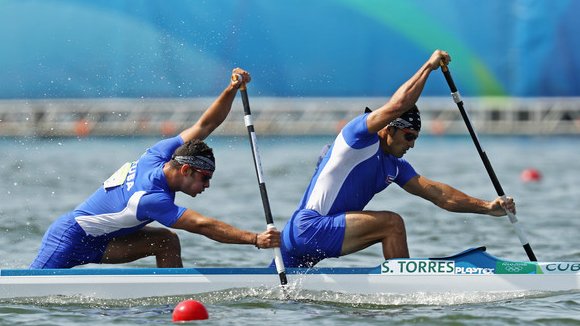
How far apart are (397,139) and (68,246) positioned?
3.03 m

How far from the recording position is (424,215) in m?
20.1

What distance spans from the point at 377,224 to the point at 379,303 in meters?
0.76

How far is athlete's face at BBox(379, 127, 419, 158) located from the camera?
991 centimetres

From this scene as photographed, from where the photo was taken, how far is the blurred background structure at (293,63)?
3797cm

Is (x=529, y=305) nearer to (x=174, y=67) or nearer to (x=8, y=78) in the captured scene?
(x=174, y=67)

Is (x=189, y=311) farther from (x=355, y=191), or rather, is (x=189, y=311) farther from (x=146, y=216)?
(x=355, y=191)

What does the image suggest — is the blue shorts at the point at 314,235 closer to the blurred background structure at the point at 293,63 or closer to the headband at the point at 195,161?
the headband at the point at 195,161

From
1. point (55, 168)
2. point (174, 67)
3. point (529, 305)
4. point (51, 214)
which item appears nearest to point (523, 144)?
point (174, 67)

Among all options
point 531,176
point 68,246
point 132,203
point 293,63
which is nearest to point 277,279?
point 132,203

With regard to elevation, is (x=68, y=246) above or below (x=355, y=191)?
below

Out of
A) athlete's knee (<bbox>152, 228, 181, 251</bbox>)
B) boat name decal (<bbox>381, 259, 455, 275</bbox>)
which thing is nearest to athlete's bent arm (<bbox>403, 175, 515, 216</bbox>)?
boat name decal (<bbox>381, 259, 455, 275</bbox>)

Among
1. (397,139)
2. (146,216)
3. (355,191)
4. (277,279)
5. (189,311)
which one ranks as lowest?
(189,311)

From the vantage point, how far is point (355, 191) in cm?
1005

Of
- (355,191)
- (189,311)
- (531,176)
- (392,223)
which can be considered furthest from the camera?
(531,176)
